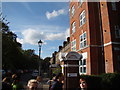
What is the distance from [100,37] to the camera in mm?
19625

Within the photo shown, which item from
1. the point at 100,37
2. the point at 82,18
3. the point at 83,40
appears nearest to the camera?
the point at 100,37

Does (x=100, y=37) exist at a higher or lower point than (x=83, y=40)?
higher

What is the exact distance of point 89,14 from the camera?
2017cm

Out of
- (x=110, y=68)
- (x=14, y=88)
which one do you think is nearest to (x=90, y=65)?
(x=110, y=68)

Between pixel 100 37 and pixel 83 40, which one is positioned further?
pixel 83 40

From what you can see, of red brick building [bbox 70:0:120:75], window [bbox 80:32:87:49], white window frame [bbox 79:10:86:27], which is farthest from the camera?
white window frame [bbox 79:10:86:27]

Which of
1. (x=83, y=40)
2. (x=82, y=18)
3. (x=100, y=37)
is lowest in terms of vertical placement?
(x=83, y=40)

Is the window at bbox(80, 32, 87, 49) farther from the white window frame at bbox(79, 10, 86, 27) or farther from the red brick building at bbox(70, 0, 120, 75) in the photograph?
the white window frame at bbox(79, 10, 86, 27)

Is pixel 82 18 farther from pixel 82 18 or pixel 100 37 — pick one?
pixel 100 37

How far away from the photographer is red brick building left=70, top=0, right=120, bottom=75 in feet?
57.8

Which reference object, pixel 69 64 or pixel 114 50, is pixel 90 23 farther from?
pixel 69 64

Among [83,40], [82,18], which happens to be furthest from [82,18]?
[83,40]

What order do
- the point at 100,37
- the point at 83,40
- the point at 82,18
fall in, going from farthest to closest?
the point at 82,18 → the point at 83,40 → the point at 100,37

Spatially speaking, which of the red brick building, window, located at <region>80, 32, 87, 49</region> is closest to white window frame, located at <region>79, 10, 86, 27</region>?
the red brick building
